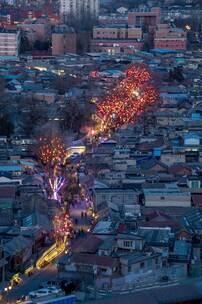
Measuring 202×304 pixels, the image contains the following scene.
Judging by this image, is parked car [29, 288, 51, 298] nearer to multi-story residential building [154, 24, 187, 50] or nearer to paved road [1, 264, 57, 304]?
paved road [1, 264, 57, 304]

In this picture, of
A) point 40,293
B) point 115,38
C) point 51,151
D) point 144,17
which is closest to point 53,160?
point 51,151

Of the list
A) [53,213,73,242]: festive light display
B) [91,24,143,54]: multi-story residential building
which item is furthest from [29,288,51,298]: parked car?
[91,24,143,54]: multi-story residential building

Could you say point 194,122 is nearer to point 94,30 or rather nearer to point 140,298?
point 140,298

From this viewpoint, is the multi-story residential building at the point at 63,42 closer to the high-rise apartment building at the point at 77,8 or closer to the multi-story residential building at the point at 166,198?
the high-rise apartment building at the point at 77,8

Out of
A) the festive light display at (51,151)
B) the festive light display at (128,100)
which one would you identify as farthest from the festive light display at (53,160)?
the festive light display at (128,100)

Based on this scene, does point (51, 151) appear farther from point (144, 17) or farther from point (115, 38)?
point (144, 17)

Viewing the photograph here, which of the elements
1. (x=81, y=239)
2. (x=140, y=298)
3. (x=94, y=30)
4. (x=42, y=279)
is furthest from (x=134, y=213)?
(x=94, y=30)
